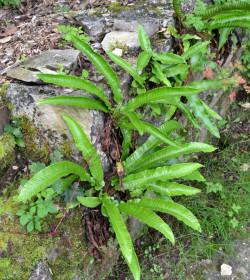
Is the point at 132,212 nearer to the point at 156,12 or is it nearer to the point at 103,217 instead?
the point at 103,217

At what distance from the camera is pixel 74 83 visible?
2.16 meters

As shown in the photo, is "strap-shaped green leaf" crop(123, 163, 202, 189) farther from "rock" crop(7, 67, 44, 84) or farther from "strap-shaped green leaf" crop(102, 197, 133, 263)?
"rock" crop(7, 67, 44, 84)

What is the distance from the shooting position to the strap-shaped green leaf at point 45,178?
1.85 m

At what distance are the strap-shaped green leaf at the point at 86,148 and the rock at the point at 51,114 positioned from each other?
15 cm

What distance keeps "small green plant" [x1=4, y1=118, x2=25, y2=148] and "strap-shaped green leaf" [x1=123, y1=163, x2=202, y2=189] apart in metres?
0.98

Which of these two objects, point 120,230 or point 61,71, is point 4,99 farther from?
point 120,230

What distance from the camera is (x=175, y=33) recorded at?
2951 mm

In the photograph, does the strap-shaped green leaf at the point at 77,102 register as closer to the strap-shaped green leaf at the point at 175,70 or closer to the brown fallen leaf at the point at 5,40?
the strap-shaped green leaf at the point at 175,70

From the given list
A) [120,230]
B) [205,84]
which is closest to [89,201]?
[120,230]

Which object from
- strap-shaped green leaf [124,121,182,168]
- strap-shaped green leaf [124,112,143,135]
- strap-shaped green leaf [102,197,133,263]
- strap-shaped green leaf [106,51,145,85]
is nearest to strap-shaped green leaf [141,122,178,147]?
strap-shaped green leaf [124,112,143,135]

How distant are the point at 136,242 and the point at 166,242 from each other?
335mm

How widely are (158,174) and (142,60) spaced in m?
0.99

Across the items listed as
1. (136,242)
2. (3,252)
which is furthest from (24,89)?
(136,242)

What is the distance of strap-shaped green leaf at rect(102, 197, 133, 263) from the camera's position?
2.01 meters
